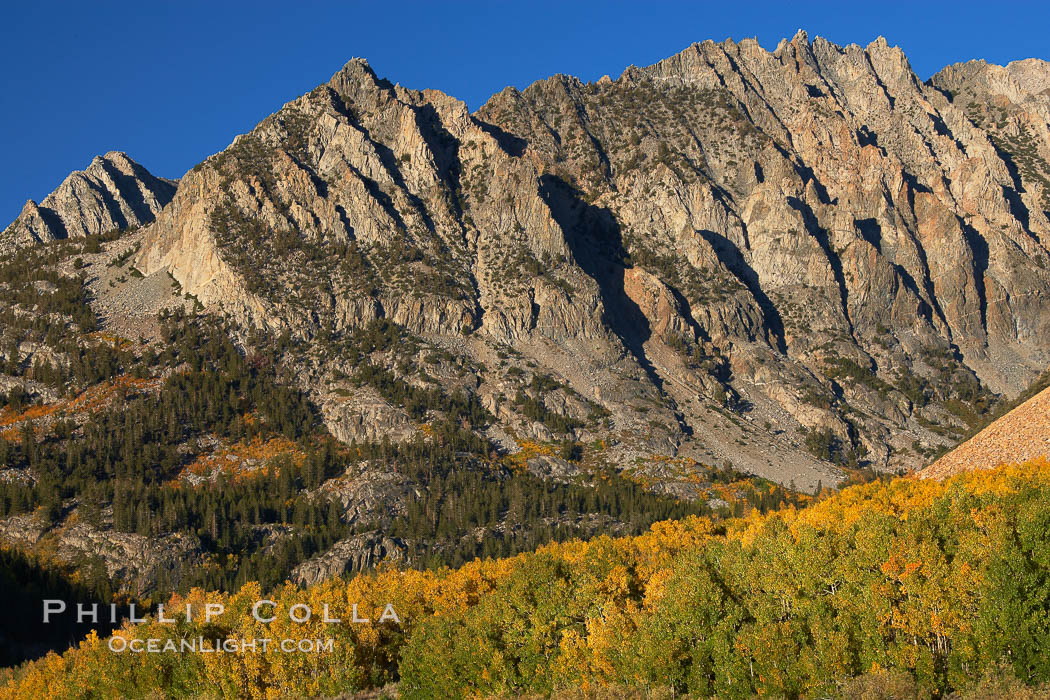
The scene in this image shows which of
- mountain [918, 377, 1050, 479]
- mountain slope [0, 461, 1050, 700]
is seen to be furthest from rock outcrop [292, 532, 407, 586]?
mountain [918, 377, 1050, 479]

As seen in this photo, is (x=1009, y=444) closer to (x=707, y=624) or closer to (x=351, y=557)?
(x=707, y=624)

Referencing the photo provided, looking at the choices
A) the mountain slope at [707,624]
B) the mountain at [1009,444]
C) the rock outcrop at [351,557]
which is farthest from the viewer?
the rock outcrop at [351,557]

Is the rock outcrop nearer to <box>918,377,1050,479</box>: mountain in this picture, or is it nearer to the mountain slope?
the mountain slope

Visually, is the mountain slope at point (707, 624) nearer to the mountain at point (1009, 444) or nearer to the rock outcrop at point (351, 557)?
the mountain at point (1009, 444)

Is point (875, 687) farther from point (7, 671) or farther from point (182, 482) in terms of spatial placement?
→ point (182, 482)

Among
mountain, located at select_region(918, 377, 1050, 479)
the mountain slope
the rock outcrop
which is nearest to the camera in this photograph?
the mountain slope

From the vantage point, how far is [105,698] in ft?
260

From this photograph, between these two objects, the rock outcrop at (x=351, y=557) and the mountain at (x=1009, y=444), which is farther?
the rock outcrop at (x=351, y=557)

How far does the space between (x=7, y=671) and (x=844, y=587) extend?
85807 millimetres

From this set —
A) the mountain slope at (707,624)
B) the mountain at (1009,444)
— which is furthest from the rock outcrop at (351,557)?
the mountain at (1009,444)

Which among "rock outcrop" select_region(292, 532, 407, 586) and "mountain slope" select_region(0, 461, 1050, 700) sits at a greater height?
"rock outcrop" select_region(292, 532, 407, 586)

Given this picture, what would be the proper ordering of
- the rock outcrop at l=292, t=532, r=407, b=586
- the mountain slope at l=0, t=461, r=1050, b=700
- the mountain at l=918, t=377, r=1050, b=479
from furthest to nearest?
the rock outcrop at l=292, t=532, r=407, b=586 < the mountain at l=918, t=377, r=1050, b=479 < the mountain slope at l=0, t=461, r=1050, b=700

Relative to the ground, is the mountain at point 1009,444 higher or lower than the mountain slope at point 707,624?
higher

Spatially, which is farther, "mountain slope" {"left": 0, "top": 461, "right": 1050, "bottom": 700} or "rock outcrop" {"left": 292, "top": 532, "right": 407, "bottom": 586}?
"rock outcrop" {"left": 292, "top": 532, "right": 407, "bottom": 586}
